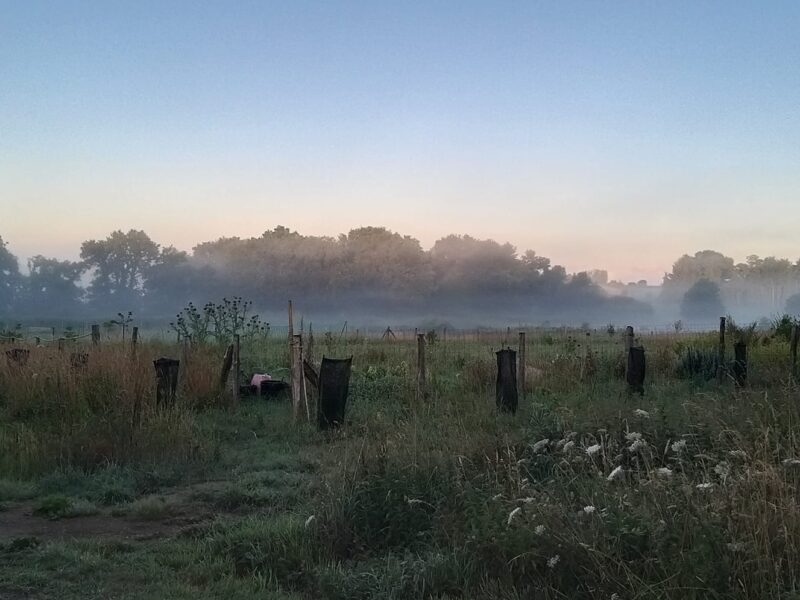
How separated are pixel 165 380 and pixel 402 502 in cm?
608

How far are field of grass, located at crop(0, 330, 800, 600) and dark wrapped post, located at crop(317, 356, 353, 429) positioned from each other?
26 cm

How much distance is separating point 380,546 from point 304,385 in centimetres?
633

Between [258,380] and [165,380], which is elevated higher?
[165,380]

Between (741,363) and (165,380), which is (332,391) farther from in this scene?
(741,363)

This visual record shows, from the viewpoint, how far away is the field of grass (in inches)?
151

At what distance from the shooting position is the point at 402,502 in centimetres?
552

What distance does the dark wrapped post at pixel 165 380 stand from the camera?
10.4m

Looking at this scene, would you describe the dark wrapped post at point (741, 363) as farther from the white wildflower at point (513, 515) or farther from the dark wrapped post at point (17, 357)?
the dark wrapped post at point (17, 357)

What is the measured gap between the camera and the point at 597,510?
14.0 ft

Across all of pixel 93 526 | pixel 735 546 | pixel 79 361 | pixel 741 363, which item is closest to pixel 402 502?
pixel 735 546

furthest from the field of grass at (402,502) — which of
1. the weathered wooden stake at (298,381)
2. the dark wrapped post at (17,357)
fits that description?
the dark wrapped post at (17,357)

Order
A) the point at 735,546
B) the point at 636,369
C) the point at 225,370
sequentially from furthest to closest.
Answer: the point at 225,370 → the point at 636,369 → the point at 735,546

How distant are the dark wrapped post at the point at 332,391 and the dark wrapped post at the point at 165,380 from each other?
220cm

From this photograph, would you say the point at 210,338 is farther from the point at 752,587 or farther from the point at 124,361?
the point at 752,587
